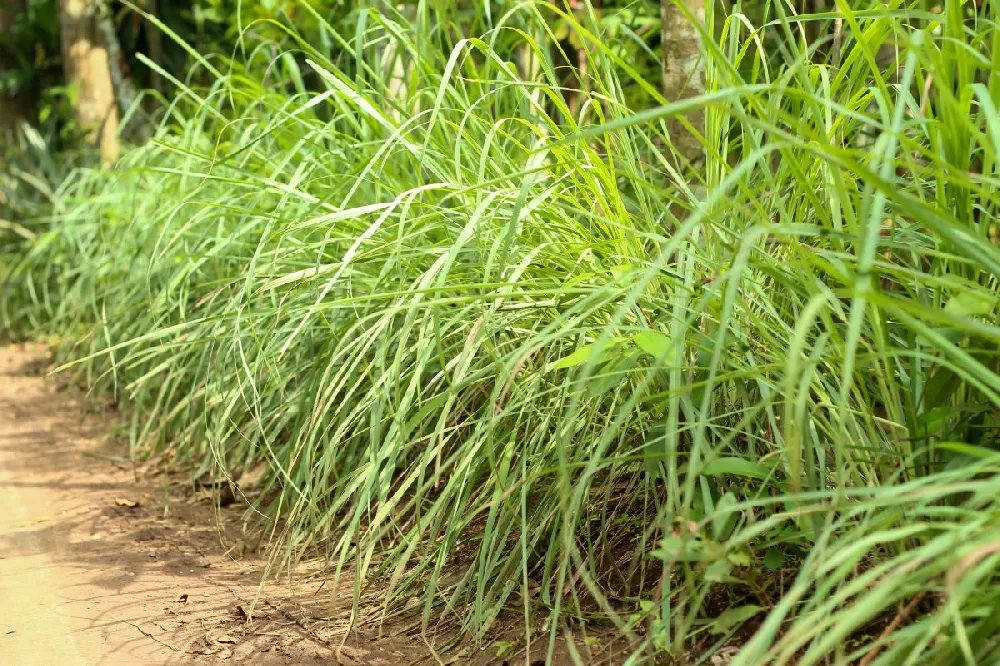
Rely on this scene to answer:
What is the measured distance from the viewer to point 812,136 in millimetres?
A: 1605

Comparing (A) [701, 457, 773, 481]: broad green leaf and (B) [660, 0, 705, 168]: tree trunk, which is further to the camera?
(B) [660, 0, 705, 168]: tree trunk

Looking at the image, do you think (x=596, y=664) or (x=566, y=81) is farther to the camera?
(x=566, y=81)

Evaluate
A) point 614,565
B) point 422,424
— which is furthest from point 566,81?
point 614,565

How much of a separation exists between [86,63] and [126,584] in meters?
6.00

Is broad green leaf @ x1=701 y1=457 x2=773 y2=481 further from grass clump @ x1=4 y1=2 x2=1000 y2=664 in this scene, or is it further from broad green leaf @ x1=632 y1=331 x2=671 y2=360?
broad green leaf @ x1=632 y1=331 x2=671 y2=360

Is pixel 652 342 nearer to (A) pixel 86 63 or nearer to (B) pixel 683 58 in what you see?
(B) pixel 683 58

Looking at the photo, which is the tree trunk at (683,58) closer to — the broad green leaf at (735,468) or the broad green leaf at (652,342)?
the broad green leaf at (652,342)

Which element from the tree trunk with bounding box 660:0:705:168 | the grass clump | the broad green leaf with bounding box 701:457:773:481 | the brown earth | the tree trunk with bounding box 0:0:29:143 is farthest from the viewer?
the tree trunk with bounding box 0:0:29:143

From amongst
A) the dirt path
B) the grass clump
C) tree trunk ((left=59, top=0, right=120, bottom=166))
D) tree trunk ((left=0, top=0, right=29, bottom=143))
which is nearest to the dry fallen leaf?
the dirt path

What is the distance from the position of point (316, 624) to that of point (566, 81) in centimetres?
286

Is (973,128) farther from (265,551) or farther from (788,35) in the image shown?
(265,551)

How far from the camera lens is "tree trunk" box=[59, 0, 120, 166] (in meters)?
7.68

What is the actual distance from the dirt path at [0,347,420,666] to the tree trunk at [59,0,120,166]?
417 cm

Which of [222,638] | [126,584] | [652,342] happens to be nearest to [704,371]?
[652,342]
